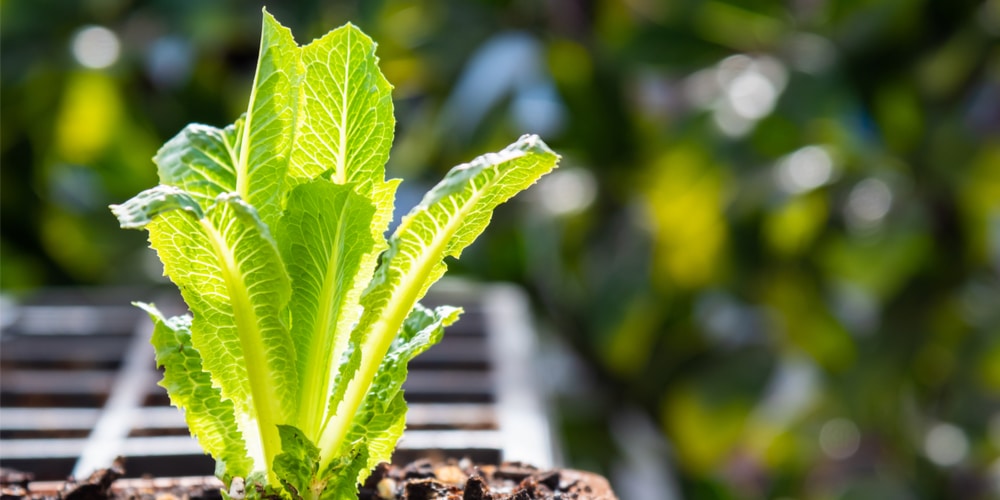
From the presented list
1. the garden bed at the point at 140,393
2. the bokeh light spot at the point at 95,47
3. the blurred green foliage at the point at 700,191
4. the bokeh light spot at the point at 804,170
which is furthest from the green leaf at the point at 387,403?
the bokeh light spot at the point at 95,47

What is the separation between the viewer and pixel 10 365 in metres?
1.26

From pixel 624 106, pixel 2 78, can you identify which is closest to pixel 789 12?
pixel 624 106

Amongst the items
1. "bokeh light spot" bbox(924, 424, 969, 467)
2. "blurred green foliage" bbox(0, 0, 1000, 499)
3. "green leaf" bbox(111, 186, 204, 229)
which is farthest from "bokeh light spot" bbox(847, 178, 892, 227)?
"green leaf" bbox(111, 186, 204, 229)

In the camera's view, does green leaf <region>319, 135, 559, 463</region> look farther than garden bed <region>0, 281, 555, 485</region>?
No

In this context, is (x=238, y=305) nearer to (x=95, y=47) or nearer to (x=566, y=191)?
(x=566, y=191)

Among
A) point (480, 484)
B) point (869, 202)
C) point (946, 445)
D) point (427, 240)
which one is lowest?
point (480, 484)

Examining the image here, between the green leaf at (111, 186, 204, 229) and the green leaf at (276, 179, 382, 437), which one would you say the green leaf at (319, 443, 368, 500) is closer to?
the green leaf at (276, 179, 382, 437)

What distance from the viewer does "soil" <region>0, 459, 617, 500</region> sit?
56 cm

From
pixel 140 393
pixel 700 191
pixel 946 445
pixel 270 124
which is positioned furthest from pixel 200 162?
pixel 946 445

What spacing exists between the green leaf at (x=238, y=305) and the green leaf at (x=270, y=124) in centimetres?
3

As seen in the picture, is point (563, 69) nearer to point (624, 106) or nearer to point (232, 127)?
point (624, 106)

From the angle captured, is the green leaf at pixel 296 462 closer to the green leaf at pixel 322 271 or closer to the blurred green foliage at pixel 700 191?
the green leaf at pixel 322 271

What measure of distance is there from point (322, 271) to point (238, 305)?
0.16 feet

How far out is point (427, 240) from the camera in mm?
512
